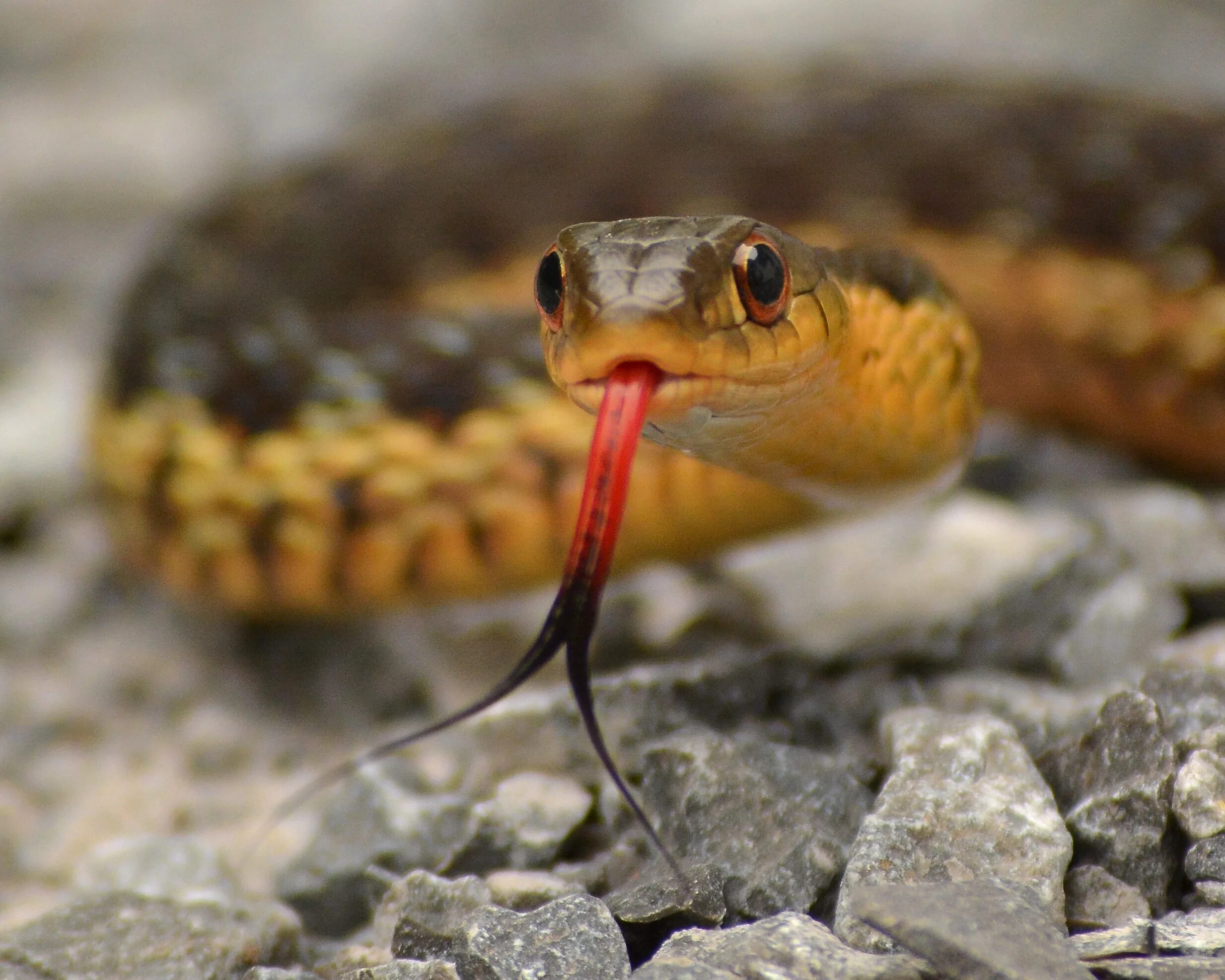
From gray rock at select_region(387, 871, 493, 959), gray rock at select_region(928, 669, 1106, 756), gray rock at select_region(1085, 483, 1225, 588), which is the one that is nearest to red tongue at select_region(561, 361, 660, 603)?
gray rock at select_region(387, 871, 493, 959)

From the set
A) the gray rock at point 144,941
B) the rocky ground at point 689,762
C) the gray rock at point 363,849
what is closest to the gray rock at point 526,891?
the rocky ground at point 689,762

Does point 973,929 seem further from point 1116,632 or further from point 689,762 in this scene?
point 1116,632

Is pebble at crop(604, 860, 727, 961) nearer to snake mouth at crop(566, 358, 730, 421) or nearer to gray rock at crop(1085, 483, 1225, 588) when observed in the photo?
snake mouth at crop(566, 358, 730, 421)

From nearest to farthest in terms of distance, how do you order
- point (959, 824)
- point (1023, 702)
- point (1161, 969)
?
point (1161, 969), point (959, 824), point (1023, 702)

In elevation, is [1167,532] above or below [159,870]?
above

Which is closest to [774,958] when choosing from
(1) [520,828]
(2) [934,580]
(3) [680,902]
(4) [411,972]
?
(3) [680,902]
